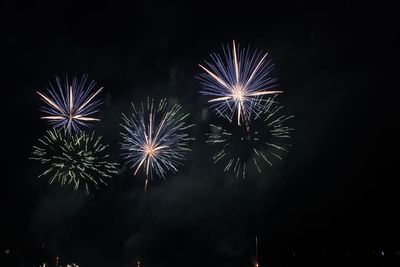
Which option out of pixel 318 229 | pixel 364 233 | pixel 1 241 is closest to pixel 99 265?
pixel 1 241

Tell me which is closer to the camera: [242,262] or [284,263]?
[284,263]

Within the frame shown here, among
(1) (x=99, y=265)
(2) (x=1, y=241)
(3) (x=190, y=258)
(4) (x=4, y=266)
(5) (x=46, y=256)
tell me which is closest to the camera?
(4) (x=4, y=266)

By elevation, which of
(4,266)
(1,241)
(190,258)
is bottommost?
(4,266)

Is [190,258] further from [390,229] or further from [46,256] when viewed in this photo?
[390,229]

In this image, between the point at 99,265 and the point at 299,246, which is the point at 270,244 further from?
the point at 99,265

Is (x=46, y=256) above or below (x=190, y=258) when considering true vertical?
below

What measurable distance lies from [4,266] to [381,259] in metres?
70.5

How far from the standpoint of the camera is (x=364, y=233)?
8969cm

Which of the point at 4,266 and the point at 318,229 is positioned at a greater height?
the point at 318,229

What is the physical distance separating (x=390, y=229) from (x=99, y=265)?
7610cm

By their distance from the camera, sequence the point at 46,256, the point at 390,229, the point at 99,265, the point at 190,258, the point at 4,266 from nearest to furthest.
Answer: the point at 390,229, the point at 4,266, the point at 46,256, the point at 99,265, the point at 190,258

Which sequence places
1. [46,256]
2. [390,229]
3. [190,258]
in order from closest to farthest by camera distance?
[390,229], [46,256], [190,258]

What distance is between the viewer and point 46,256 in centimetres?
10831

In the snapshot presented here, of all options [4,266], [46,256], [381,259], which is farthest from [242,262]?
[4,266]
